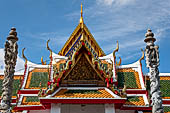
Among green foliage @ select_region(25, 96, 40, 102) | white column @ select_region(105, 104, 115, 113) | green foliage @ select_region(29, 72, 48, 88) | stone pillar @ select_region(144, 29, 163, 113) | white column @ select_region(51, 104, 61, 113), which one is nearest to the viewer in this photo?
stone pillar @ select_region(144, 29, 163, 113)

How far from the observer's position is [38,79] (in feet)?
41.0

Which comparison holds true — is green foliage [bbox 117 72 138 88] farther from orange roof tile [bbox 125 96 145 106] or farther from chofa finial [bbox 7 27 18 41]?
chofa finial [bbox 7 27 18 41]

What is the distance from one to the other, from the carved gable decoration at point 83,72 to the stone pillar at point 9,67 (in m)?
2.77

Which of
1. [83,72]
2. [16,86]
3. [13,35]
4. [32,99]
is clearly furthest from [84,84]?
[16,86]

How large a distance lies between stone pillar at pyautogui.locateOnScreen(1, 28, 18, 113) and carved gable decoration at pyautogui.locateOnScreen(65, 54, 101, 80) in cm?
277

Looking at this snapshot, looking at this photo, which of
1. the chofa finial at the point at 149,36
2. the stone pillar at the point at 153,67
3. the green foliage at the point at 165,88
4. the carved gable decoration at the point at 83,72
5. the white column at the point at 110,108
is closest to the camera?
the stone pillar at the point at 153,67

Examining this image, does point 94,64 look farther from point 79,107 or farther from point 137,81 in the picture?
point 137,81

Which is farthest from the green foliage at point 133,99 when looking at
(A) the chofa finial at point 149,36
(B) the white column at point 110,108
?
(A) the chofa finial at point 149,36

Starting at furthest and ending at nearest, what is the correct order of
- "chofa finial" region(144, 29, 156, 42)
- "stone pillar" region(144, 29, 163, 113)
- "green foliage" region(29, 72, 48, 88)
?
"green foliage" region(29, 72, 48, 88) < "chofa finial" region(144, 29, 156, 42) < "stone pillar" region(144, 29, 163, 113)

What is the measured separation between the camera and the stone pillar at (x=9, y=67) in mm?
7855

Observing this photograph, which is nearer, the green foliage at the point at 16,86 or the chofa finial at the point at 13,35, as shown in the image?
the chofa finial at the point at 13,35

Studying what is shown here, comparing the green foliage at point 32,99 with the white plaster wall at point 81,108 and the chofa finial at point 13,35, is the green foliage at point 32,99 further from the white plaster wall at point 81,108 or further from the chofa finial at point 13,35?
the chofa finial at point 13,35

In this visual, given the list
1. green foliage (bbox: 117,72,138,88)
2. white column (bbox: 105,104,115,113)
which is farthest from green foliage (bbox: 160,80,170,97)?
white column (bbox: 105,104,115,113)

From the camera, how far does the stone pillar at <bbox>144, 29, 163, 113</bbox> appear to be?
8.24 metres
